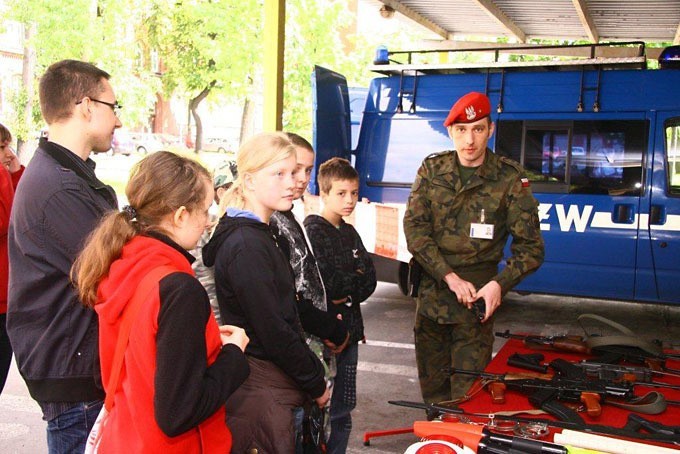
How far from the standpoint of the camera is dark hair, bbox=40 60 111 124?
222 cm

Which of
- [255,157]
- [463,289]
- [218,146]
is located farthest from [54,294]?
[218,146]

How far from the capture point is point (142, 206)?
1.80 meters

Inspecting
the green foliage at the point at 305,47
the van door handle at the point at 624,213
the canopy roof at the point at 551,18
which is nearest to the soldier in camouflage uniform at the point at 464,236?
the van door handle at the point at 624,213

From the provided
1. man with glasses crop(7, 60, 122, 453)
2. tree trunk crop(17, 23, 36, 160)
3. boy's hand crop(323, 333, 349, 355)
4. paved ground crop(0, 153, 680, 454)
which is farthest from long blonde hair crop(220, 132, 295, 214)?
tree trunk crop(17, 23, 36, 160)

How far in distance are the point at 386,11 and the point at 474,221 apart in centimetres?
641

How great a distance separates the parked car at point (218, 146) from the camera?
135 ft

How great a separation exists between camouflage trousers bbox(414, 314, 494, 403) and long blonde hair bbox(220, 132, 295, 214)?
1.42m

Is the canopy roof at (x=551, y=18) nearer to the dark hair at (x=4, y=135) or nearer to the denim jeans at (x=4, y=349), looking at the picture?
the dark hair at (x=4, y=135)

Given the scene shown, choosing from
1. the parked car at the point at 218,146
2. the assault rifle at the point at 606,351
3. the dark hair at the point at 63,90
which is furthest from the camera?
the parked car at the point at 218,146

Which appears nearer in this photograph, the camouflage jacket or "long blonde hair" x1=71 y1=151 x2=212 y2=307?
"long blonde hair" x1=71 y1=151 x2=212 y2=307

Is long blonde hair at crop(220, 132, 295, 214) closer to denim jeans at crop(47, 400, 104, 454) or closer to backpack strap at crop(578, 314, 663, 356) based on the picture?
denim jeans at crop(47, 400, 104, 454)

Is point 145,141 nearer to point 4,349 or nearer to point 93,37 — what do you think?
point 93,37

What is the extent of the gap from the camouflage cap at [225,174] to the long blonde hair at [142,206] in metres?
1.27

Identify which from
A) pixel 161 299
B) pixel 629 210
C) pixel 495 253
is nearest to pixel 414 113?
pixel 629 210
